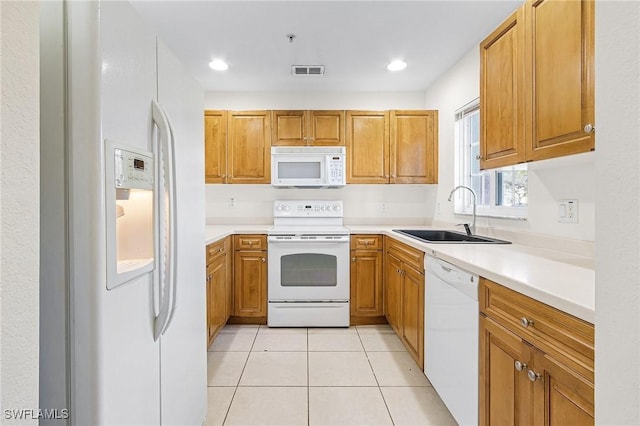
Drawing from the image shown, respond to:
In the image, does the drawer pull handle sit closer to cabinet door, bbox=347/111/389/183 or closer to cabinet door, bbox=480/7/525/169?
cabinet door, bbox=480/7/525/169

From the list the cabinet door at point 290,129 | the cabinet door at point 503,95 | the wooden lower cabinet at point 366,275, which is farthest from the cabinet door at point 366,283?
the cabinet door at point 503,95

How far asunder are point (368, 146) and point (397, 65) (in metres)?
0.79

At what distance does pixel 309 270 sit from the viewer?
2988mm

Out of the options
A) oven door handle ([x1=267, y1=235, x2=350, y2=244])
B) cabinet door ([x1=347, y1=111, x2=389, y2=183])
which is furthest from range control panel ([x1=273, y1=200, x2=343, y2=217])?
oven door handle ([x1=267, y1=235, x2=350, y2=244])

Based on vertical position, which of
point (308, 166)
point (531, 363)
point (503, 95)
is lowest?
point (531, 363)

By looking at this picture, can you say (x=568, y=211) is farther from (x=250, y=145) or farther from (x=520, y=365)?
(x=250, y=145)

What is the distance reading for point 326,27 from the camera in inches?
88.2

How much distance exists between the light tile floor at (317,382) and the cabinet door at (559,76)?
1.49m

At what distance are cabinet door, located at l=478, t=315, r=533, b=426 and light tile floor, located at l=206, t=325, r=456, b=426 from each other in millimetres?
573

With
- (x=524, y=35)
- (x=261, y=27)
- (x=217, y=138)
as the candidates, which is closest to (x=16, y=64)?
(x=524, y=35)

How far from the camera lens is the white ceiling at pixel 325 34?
202cm

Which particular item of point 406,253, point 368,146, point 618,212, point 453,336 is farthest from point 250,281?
point 618,212

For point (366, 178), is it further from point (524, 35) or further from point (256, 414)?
point (256, 414)

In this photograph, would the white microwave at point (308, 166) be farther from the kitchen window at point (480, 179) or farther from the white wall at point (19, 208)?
the white wall at point (19, 208)
